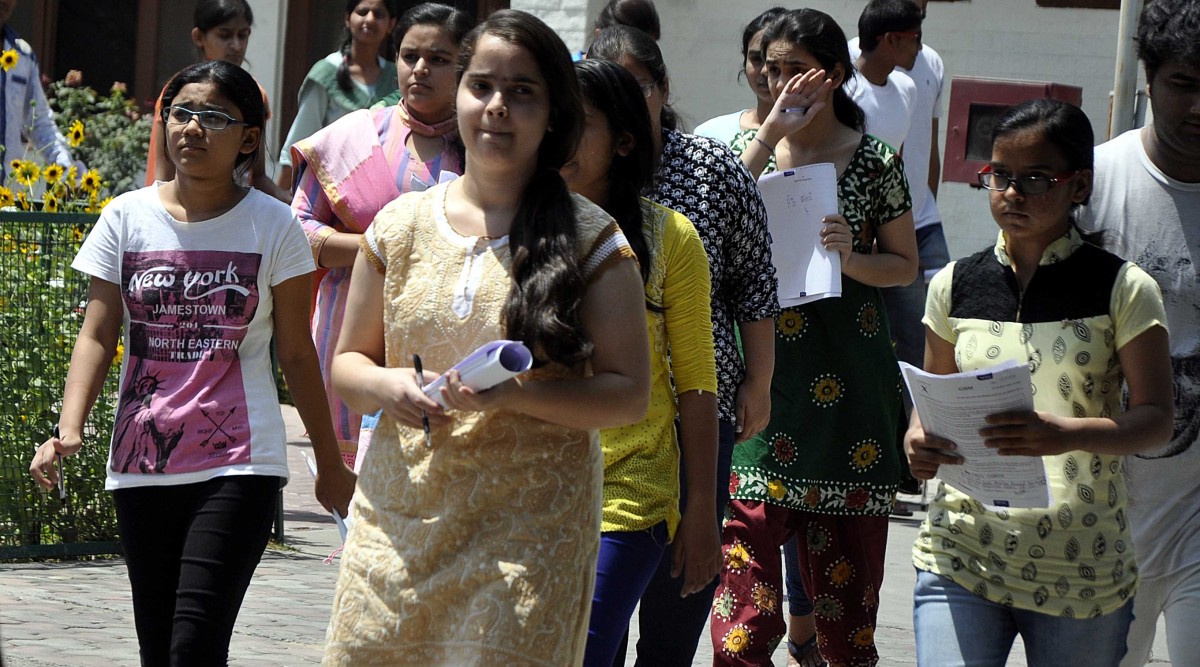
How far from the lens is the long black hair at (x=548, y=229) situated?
3.16 m

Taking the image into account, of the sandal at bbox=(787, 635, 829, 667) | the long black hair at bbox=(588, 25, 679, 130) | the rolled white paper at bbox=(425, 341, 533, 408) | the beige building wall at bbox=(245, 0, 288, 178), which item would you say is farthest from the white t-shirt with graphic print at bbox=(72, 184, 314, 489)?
the beige building wall at bbox=(245, 0, 288, 178)

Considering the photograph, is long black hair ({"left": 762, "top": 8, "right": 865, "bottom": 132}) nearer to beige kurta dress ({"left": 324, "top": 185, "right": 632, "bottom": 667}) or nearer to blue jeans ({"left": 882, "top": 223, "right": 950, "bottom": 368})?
beige kurta dress ({"left": 324, "top": 185, "right": 632, "bottom": 667})

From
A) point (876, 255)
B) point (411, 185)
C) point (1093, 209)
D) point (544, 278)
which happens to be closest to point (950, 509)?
point (1093, 209)

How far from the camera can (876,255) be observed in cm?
530

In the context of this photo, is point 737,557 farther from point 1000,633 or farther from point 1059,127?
point 1059,127

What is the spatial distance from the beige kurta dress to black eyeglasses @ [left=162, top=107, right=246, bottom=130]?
4.15ft

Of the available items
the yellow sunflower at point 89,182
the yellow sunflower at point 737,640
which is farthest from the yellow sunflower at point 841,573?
the yellow sunflower at point 89,182

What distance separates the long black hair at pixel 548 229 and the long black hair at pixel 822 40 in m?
1.96

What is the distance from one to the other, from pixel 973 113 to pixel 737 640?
24.1 feet

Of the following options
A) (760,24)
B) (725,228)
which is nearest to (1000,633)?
(725,228)

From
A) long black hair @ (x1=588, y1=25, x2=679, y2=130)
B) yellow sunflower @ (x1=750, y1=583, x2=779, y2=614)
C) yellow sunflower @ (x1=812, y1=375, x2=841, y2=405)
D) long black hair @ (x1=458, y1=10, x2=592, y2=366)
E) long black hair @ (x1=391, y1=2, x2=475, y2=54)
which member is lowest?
yellow sunflower @ (x1=750, y1=583, x2=779, y2=614)

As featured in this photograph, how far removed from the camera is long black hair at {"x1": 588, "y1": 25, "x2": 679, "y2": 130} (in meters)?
4.57

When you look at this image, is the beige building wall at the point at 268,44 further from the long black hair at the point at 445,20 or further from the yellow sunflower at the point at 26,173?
the long black hair at the point at 445,20

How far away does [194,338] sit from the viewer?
4.22 m
